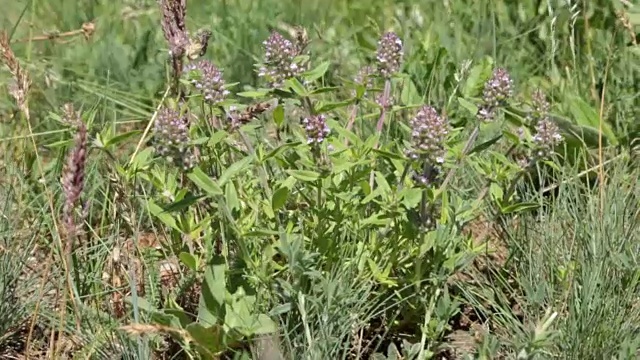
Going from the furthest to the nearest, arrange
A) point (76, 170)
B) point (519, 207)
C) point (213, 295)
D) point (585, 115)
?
point (585, 115)
point (519, 207)
point (213, 295)
point (76, 170)

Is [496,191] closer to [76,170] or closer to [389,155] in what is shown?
[389,155]

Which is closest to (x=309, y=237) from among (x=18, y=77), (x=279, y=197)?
(x=279, y=197)

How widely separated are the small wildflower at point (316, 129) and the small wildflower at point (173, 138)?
0.24 m

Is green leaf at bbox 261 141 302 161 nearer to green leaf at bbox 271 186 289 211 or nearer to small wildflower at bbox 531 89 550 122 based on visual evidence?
green leaf at bbox 271 186 289 211

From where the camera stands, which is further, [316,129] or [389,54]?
[389,54]

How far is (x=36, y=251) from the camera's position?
2516mm

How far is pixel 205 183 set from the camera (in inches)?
73.9

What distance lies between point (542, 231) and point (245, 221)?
2.38 feet

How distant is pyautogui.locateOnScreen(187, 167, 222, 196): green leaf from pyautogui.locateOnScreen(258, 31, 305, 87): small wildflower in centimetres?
28

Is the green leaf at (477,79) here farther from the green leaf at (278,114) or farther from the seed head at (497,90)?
the green leaf at (278,114)

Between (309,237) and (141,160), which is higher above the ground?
(141,160)

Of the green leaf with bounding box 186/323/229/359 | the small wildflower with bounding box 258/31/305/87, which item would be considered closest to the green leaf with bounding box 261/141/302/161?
the small wildflower with bounding box 258/31/305/87

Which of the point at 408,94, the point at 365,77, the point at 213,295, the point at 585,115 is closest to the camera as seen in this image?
the point at 213,295

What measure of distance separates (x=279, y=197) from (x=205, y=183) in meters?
0.17
